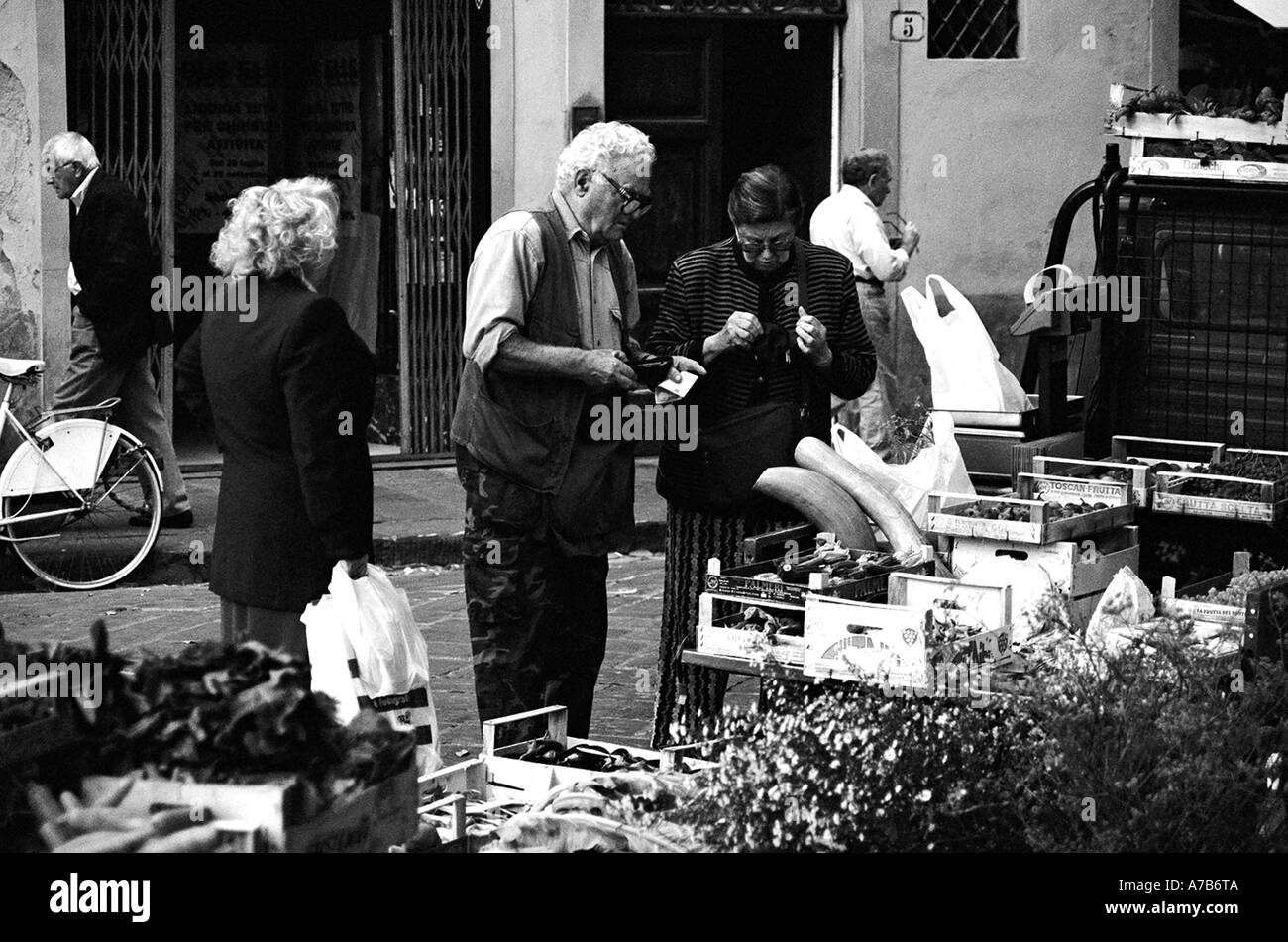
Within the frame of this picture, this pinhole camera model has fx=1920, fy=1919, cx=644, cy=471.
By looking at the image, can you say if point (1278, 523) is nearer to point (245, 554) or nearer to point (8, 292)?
point (245, 554)

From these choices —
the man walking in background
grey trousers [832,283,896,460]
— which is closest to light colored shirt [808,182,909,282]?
grey trousers [832,283,896,460]

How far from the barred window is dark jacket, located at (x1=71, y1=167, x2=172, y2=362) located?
5.58 meters

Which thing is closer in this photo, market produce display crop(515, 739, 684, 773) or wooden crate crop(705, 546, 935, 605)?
market produce display crop(515, 739, 684, 773)

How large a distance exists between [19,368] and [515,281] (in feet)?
14.4

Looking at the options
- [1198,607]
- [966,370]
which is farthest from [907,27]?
[1198,607]

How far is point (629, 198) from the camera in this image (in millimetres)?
5199

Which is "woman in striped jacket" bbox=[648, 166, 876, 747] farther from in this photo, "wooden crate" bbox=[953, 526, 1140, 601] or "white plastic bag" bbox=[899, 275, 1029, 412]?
"wooden crate" bbox=[953, 526, 1140, 601]

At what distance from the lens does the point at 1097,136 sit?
504 inches

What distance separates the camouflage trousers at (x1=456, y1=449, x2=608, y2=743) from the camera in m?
5.23

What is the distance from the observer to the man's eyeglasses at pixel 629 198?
5.17m

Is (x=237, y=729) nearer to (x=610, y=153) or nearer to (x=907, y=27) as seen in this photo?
(x=610, y=153)

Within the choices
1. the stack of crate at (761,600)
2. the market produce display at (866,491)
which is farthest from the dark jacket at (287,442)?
the market produce display at (866,491)

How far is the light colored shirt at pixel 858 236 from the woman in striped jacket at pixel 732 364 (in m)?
5.34
